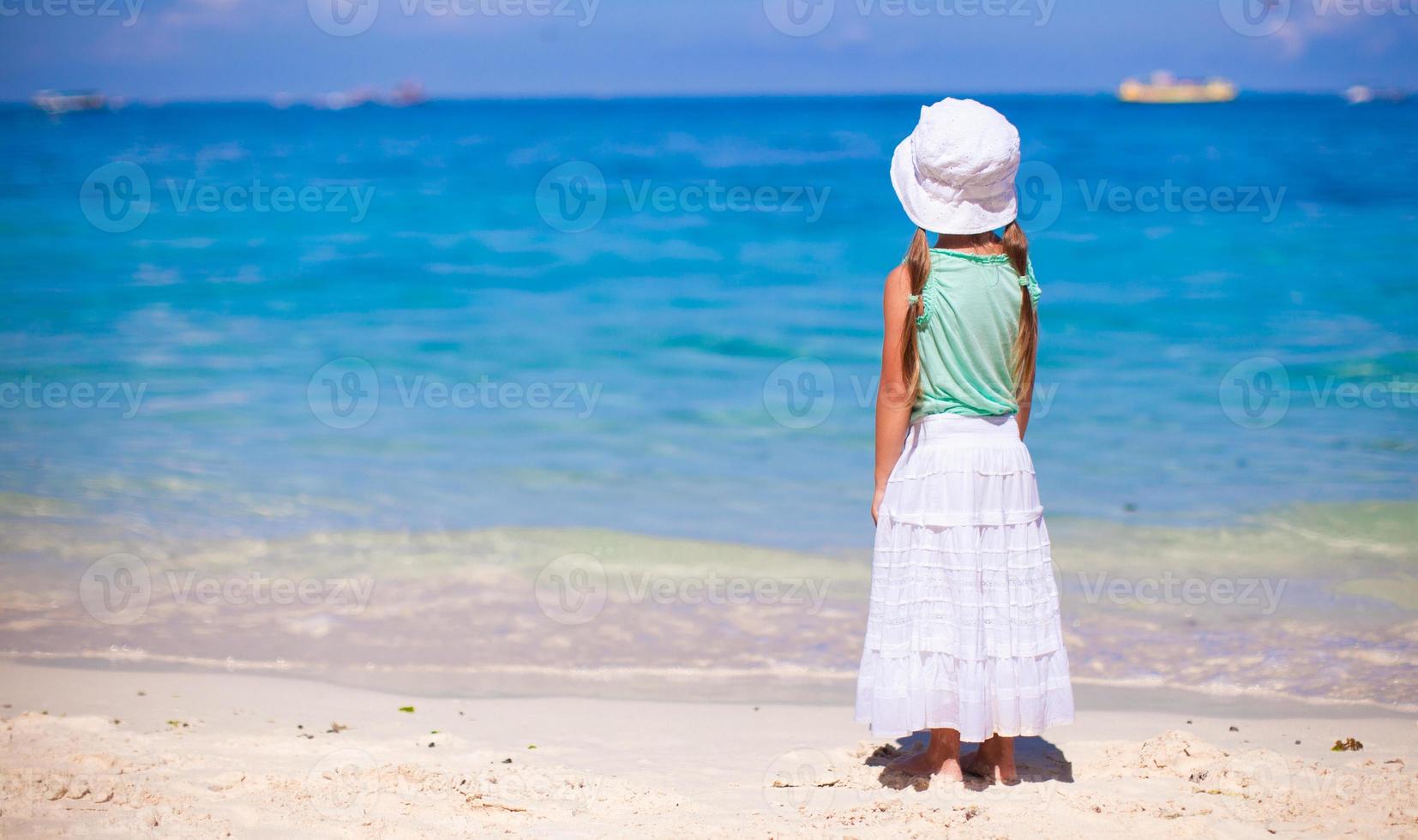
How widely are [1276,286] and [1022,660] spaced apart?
11.6 meters

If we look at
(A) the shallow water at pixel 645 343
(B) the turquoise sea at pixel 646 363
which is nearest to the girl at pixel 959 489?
(B) the turquoise sea at pixel 646 363

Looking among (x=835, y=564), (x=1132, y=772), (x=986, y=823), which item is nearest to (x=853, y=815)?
(x=986, y=823)

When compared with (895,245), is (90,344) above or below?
below

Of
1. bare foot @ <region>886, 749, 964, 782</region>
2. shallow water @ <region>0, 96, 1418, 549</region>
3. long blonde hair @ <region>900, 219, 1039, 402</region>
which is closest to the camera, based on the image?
long blonde hair @ <region>900, 219, 1039, 402</region>

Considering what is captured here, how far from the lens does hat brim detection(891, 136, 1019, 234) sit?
307 cm

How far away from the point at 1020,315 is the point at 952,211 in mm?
333

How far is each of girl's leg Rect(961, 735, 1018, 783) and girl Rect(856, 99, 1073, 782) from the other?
264 millimetres

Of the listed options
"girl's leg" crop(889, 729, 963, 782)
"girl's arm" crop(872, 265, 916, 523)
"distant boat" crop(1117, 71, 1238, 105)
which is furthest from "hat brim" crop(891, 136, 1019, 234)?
"distant boat" crop(1117, 71, 1238, 105)

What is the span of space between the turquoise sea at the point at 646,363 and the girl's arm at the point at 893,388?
1.81 meters

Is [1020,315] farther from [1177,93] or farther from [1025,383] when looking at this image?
[1177,93]

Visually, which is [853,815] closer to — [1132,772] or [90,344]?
[1132,772]

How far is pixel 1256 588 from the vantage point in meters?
5.52

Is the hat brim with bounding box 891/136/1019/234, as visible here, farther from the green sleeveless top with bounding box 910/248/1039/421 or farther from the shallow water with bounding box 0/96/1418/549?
the shallow water with bounding box 0/96/1418/549

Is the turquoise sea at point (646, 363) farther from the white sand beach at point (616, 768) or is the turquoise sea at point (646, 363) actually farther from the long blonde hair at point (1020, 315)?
the long blonde hair at point (1020, 315)
